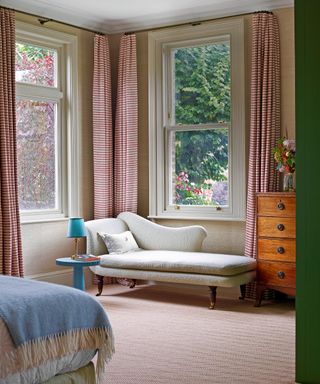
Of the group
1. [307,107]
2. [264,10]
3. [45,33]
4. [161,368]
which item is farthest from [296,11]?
[45,33]

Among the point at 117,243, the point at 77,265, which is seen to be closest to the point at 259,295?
the point at 117,243

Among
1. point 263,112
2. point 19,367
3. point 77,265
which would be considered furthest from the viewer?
point 263,112

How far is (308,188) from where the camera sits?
12.8 feet

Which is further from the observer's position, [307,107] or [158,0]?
[158,0]

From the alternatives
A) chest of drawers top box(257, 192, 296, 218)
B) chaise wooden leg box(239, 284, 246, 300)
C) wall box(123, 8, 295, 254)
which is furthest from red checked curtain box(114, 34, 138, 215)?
chest of drawers top box(257, 192, 296, 218)

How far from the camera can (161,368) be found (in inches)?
173

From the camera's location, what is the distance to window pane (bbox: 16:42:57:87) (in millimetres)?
6941

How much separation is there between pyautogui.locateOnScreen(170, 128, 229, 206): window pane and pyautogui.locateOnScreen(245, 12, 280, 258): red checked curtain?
0.49m

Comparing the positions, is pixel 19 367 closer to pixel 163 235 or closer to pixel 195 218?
pixel 163 235

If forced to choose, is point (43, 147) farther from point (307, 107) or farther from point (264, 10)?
point (307, 107)

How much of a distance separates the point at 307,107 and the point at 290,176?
2.51 meters

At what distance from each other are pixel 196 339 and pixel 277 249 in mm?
1478

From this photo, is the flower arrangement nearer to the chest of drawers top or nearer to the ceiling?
the chest of drawers top

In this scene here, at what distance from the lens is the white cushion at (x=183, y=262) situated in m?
6.18
